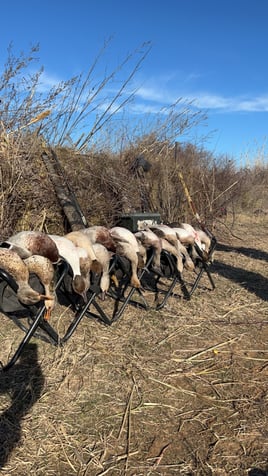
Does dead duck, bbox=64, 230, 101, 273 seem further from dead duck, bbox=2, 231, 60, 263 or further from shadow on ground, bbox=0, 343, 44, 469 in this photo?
shadow on ground, bbox=0, 343, 44, 469

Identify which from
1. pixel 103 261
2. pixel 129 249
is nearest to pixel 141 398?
pixel 103 261

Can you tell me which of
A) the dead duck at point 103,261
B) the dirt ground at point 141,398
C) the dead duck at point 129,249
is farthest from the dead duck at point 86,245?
the dirt ground at point 141,398

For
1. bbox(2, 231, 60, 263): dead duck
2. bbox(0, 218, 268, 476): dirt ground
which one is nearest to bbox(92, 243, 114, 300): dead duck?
bbox(0, 218, 268, 476): dirt ground

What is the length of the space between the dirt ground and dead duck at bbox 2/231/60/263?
855 millimetres

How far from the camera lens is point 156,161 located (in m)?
8.90

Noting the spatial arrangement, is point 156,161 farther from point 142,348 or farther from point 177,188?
point 142,348

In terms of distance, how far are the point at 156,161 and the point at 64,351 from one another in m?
6.17

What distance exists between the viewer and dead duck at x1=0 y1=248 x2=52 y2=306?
2.76 metres

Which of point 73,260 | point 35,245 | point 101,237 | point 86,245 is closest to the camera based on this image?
point 35,245

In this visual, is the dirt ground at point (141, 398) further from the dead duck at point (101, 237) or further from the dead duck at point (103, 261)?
the dead duck at point (101, 237)

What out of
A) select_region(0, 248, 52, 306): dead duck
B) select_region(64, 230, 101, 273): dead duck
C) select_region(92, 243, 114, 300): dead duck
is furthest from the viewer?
select_region(92, 243, 114, 300): dead duck

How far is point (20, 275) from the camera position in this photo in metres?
2.79

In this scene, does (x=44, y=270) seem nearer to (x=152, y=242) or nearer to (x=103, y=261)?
(x=103, y=261)

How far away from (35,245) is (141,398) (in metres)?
1.35
